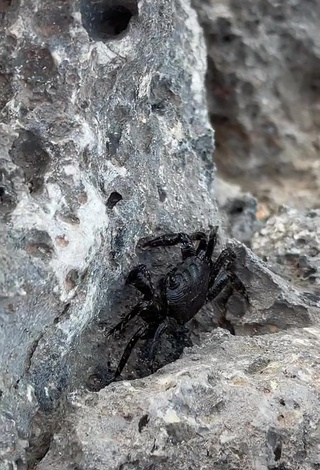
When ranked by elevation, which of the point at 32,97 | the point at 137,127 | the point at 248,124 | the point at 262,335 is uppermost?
the point at 32,97

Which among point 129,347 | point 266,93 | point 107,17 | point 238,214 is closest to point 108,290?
point 129,347

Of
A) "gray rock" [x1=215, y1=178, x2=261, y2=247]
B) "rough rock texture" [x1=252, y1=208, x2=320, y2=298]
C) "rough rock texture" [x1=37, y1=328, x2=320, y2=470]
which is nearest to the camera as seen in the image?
"rough rock texture" [x1=37, y1=328, x2=320, y2=470]

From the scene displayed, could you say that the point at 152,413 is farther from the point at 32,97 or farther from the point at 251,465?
the point at 32,97

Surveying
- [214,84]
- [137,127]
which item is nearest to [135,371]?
[137,127]

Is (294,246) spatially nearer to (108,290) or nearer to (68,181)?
(108,290)

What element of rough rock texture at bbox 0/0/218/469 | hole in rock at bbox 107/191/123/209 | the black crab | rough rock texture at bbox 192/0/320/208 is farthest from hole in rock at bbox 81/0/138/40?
rough rock texture at bbox 192/0/320/208

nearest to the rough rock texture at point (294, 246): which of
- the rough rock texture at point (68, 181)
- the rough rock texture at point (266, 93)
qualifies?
the rough rock texture at point (68, 181)

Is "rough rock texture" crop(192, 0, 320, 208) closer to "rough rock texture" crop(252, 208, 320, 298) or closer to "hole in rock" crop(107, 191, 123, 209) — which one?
"rough rock texture" crop(252, 208, 320, 298)

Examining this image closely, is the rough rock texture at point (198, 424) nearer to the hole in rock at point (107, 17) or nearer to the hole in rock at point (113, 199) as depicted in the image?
the hole in rock at point (113, 199)
